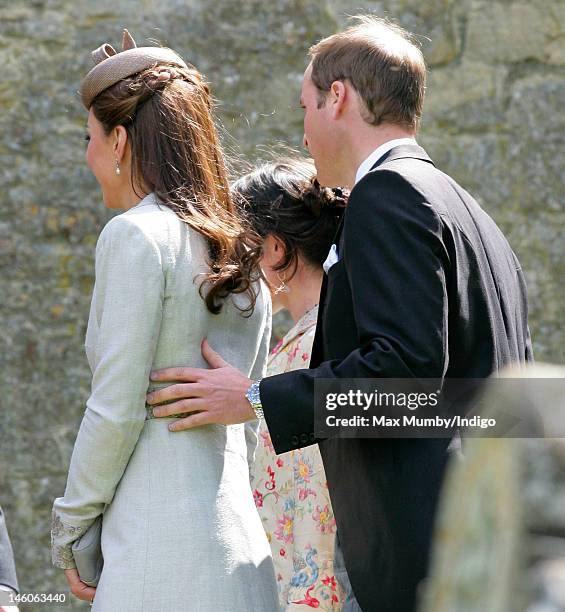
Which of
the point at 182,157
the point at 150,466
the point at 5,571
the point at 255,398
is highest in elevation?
the point at 182,157

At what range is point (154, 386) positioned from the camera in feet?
7.36

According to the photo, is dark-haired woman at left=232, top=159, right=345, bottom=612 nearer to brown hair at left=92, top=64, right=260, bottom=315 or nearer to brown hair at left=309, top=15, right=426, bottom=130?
brown hair at left=92, top=64, right=260, bottom=315

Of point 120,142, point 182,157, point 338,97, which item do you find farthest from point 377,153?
point 120,142

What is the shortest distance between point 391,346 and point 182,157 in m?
0.64

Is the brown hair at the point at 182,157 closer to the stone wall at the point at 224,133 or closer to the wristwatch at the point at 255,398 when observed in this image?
the wristwatch at the point at 255,398

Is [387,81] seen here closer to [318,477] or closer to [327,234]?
[327,234]

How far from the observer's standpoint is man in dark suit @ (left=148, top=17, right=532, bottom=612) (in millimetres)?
2068

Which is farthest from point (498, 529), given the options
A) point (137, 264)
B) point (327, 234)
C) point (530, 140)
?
point (530, 140)

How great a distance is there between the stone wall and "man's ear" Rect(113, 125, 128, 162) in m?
2.33

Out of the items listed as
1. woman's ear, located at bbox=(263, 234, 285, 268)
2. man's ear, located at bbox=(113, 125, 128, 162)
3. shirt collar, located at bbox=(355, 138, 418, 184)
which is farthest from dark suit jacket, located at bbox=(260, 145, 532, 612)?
woman's ear, located at bbox=(263, 234, 285, 268)

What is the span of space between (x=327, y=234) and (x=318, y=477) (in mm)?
747

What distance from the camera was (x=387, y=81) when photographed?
2.48 metres

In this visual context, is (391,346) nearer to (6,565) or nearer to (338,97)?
(338,97)

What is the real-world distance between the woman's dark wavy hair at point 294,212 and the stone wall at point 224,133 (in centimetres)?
167
